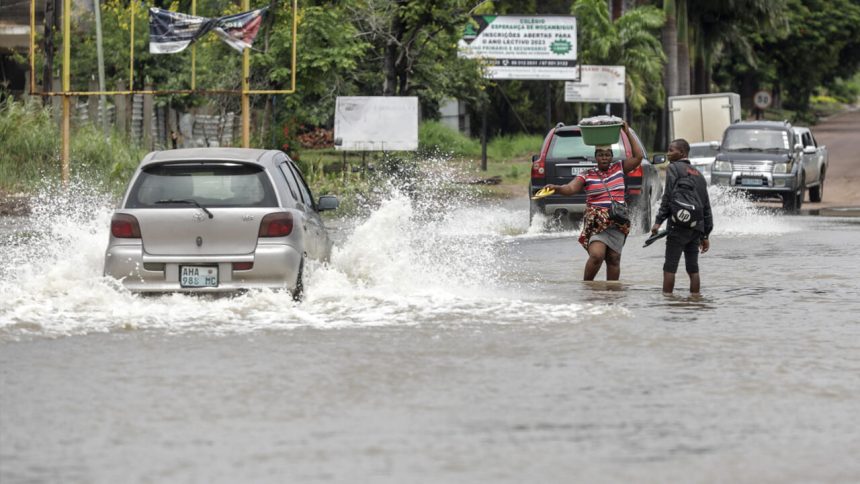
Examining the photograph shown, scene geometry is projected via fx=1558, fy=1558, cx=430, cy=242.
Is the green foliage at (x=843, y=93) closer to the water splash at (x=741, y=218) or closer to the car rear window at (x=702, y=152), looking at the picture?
the car rear window at (x=702, y=152)

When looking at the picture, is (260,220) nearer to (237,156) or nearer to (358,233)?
(237,156)

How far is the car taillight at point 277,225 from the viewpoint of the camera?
12.3 m

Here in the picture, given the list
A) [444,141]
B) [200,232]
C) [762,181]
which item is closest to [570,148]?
[762,181]

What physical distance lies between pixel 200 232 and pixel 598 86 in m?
34.2

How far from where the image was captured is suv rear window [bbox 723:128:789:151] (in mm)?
31578

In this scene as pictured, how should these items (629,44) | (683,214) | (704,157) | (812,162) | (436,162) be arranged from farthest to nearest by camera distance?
(629,44) < (436,162) < (704,157) < (812,162) < (683,214)

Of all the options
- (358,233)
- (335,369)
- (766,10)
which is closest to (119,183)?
(358,233)

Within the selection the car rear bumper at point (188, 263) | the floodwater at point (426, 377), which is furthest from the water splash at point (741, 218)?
the car rear bumper at point (188, 263)

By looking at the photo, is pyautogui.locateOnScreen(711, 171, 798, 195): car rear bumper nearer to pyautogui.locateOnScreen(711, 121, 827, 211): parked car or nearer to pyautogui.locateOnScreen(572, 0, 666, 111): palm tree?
pyautogui.locateOnScreen(711, 121, 827, 211): parked car

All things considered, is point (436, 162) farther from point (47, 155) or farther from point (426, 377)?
point (426, 377)

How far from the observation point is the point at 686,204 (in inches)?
561

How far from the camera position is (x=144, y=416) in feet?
26.8

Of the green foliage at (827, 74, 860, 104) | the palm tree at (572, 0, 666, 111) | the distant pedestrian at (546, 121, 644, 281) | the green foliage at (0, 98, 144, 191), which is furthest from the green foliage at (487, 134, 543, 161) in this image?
the green foliage at (827, 74, 860, 104)

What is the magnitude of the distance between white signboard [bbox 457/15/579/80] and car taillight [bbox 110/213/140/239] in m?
33.6
